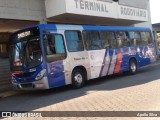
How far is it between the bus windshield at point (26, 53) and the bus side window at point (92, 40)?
116 inches

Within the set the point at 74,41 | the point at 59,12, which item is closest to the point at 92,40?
the point at 74,41

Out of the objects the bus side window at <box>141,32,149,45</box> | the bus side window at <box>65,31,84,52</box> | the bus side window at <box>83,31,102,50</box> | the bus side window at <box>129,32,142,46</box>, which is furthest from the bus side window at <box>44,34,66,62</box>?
the bus side window at <box>141,32,149,45</box>

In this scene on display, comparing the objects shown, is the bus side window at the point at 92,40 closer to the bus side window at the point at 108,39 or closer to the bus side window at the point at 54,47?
the bus side window at the point at 108,39

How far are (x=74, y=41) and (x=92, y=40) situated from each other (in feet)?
4.76

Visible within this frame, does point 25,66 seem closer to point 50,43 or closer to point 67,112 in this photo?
point 50,43

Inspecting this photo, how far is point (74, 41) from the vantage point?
13625mm

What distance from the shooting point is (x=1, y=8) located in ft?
52.3

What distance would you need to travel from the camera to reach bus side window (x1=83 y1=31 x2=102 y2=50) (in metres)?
14.4

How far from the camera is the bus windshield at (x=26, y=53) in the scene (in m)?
12.1

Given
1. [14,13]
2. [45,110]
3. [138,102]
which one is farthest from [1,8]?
[138,102]

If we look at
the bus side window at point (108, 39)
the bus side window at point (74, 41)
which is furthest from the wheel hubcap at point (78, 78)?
the bus side window at point (108, 39)

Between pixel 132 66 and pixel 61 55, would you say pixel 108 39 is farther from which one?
pixel 61 55

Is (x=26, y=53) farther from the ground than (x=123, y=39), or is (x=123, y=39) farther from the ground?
(x=123, y=39)

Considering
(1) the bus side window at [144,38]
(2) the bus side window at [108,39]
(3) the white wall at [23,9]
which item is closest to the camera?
(2) the bus side window at [108,39]
